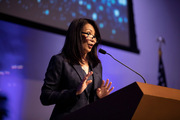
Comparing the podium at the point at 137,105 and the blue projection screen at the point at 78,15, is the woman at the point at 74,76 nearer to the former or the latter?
the podium at the point at 137,105

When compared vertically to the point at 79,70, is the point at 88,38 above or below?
above

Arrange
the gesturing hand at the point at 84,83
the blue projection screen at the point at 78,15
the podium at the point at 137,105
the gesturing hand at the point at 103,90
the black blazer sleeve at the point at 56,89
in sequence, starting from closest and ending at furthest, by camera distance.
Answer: the podium at the point at 137,105 < the gesturing hand at the point at 84,83 < the black blazer sleeve at the point at 56,89 < the gesturing hand at the point at 103,90 < the blue projection screen at the point at 78,15

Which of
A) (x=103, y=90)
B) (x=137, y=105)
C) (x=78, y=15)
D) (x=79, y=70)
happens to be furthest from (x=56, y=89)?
(x=78, y=15)

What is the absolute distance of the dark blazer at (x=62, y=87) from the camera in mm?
1285

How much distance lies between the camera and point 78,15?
2812mm

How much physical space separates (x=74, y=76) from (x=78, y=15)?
153cm

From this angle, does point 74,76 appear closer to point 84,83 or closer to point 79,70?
point 79,70

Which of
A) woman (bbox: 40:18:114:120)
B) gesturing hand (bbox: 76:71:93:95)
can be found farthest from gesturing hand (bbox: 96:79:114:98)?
gesturing hand (bbox: 76:71:93:95)

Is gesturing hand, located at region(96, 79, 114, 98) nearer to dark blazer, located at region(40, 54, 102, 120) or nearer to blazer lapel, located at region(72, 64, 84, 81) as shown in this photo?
dark blazer, located at region(40, 54, 102, 120)

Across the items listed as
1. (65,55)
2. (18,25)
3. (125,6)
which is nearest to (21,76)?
(18,25)

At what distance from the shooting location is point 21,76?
2.27 m

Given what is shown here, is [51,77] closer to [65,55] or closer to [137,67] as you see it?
[65,55]

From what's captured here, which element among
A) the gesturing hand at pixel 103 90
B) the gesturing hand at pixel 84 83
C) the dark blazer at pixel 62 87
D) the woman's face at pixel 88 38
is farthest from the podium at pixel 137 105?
the woman's face at pixel 88 38

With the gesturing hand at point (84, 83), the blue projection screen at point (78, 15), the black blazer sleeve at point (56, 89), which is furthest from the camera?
the blue projection screen at point (78, 15)
